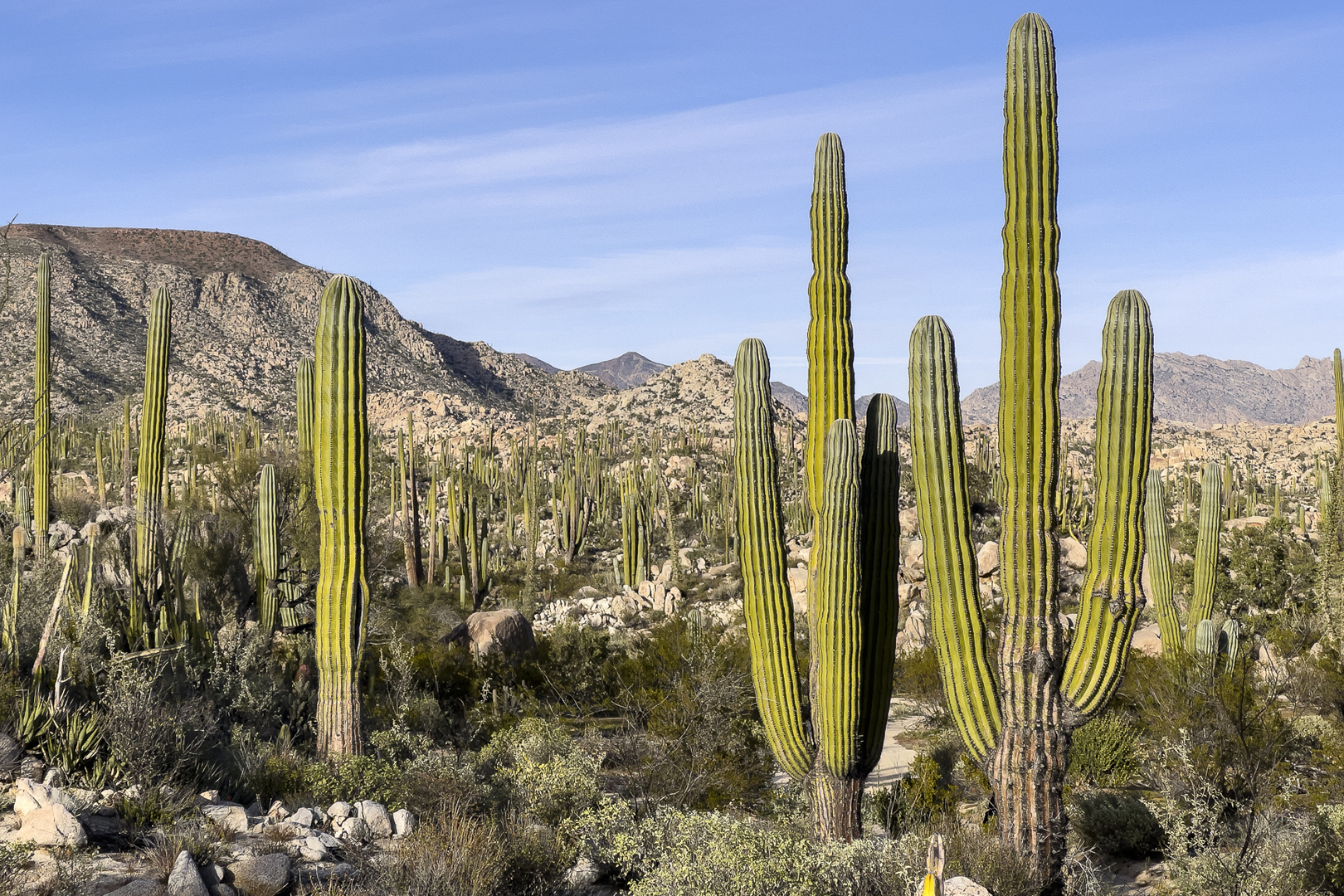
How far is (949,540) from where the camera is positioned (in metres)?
6.48

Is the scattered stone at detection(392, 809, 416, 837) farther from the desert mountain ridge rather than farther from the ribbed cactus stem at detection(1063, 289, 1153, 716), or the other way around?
the desert mountain ridge

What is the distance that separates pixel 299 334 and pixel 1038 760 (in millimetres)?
71846

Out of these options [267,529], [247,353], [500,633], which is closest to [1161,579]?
[500,633]

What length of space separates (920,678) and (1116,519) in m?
8.98

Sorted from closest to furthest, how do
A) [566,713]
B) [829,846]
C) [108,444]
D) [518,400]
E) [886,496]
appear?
[829,846], [886,496], [566,713], [108,444], [518,400]

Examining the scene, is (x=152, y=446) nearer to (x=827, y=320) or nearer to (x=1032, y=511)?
(x=827, y=320)

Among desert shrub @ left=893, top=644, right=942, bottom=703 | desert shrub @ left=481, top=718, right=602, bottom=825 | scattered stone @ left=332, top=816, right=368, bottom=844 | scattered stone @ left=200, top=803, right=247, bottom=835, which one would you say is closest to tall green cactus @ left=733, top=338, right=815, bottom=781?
desert shrub @ left=481, top=718, right=602, bottom=825

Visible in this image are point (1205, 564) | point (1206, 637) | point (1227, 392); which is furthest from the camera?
point (1227, 392)

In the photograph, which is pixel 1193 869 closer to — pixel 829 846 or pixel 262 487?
pixel 829 846

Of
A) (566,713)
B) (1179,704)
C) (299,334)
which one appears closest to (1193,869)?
(1179,704)

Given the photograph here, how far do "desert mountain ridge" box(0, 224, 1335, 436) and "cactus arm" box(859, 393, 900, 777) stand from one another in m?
37.5

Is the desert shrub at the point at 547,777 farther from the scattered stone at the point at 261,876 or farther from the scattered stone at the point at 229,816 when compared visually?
the scattered stone at the point at 261,876

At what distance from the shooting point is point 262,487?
13430 millimetres

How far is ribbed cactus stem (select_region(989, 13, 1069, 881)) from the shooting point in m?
6.08
